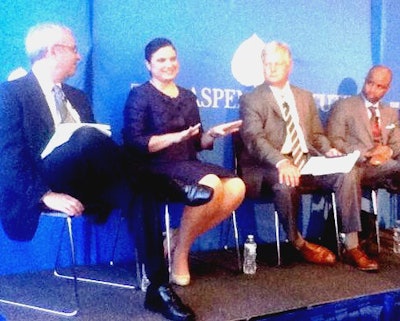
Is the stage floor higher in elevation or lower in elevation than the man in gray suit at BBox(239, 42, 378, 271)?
lower

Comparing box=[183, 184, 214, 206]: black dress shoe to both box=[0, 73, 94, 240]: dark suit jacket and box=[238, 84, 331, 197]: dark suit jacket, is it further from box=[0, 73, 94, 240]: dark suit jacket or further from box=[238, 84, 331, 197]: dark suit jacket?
box=[238, 84, 331, 197]: dark suit jacket

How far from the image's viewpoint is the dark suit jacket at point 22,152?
8.66ft

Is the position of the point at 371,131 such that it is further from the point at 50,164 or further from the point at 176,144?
the point at 50,164

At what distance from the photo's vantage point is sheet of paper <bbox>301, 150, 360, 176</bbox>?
3.46 metres

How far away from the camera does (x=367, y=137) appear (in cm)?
424

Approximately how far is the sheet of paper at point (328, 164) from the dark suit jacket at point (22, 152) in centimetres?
153

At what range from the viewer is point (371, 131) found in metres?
4.28

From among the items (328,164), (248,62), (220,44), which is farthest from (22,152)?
(248,62)

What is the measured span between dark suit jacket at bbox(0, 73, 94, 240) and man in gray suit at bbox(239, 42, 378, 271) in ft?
A: 4.45

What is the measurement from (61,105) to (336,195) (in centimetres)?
180

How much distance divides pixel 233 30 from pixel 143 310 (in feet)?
7.29

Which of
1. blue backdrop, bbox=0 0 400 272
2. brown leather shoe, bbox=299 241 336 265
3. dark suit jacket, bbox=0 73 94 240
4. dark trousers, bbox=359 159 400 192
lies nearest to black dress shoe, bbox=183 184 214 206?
dark suit jacket, bbox=0 73 94 240

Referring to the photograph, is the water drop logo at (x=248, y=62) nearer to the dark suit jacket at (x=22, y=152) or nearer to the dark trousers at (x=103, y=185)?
the dark trousers at (x=103, y=185)

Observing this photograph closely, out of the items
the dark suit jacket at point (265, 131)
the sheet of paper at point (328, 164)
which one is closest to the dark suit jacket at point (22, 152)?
the dark suit jacket at point (265, 131)
